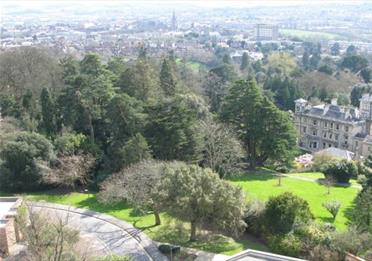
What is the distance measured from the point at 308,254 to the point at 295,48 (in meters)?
137

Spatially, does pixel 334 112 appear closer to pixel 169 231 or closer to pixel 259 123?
pixel 259 123

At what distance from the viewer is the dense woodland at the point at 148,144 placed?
2652 centimetres

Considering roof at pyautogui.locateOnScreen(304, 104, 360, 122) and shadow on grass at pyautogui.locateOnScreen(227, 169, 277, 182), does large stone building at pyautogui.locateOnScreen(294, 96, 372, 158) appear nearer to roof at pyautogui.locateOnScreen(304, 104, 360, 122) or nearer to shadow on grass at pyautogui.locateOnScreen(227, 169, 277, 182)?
roof at pyautogui.locateOnScreen(304, 104, 360, 122)

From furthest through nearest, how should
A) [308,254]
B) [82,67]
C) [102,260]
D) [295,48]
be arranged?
1. [295,48]
2. [82,67]
3. [308,254]
4. [102,260]

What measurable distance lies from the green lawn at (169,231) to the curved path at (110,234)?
60 cm

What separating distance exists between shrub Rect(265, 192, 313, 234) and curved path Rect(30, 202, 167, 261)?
20.4 ft

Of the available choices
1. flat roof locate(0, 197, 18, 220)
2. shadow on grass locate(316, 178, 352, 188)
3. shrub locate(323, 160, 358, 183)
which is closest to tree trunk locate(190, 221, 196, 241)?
flat roof locate(0, 197, 18, 220)

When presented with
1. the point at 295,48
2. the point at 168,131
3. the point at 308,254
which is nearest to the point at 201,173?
the point at 308,254

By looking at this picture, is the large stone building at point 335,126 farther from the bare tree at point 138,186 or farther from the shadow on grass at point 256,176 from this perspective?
the bare tree at point 138,186

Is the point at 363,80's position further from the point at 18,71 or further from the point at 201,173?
the point at 201,173

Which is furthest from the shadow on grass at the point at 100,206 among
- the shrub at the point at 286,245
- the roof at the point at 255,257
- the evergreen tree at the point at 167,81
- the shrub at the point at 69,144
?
the evergreen tree at the point at 167,81

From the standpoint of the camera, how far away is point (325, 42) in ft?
601

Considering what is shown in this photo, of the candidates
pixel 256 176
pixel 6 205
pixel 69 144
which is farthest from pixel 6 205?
pixel 256 176

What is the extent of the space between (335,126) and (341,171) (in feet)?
65.8
